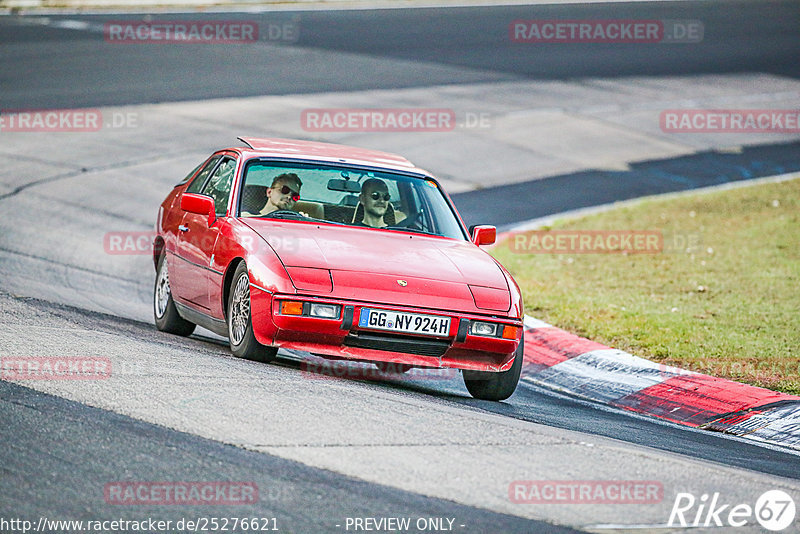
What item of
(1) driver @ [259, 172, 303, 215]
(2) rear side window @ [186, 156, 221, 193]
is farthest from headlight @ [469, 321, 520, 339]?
(2) rear side window @ [186, 156, 221, 193]

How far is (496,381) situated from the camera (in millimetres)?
7723

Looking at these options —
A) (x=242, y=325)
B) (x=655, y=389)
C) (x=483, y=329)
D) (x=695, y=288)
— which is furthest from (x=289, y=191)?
(x=695, y=288)

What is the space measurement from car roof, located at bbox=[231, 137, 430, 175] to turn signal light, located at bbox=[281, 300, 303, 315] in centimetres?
178

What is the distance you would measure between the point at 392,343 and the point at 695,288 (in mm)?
5485

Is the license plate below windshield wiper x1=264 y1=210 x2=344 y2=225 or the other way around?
below

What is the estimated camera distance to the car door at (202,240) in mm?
8188

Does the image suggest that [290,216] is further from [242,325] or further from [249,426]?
[249,426]

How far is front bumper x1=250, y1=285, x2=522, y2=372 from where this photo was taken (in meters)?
7.04

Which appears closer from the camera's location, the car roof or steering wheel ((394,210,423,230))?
steering wheel ((394,210,423,230))

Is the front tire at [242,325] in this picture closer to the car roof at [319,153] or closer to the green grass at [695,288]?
the car roof at [319,153]

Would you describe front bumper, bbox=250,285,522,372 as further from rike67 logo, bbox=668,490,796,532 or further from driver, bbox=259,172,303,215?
rike67 logo, bbox=668,490,796,532

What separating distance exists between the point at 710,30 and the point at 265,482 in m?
31.3

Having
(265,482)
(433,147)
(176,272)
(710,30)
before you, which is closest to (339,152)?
(176,272)

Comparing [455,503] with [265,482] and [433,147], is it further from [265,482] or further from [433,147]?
[433,147]
